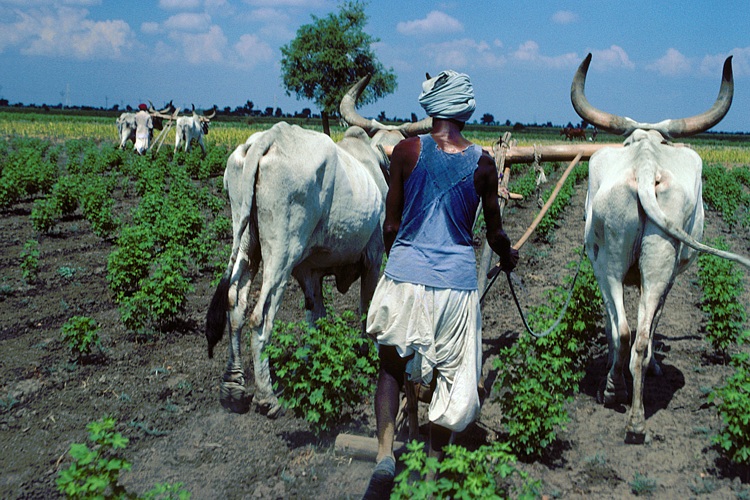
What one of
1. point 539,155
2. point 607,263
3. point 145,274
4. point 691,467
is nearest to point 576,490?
point 691,467

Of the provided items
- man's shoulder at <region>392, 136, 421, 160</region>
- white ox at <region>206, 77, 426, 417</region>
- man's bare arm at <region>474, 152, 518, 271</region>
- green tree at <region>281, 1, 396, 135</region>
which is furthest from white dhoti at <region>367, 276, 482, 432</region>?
green tree at <region>281, 1, 396, 135</region>

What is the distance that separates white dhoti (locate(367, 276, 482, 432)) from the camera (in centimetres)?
324

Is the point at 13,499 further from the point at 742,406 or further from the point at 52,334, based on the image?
the point at 742,406

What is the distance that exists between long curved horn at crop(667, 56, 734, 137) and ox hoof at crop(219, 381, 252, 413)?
384 centimetres

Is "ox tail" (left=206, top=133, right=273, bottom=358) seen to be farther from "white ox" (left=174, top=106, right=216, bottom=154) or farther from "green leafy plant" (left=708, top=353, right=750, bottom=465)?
"white ox" (left=174, top=106, right=216, bottom=154)

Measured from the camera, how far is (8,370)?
5.25 metres

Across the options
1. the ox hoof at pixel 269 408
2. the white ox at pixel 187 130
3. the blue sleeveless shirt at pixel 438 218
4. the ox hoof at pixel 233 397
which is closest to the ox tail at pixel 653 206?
the blue sleeveless shirt at pixel 438 218

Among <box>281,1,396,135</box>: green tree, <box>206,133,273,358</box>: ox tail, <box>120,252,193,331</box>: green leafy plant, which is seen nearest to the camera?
<box>206,133,273,358</box>: ox tail

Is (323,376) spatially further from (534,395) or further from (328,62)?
(328,62)

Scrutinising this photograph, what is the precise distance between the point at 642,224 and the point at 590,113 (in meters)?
1.31

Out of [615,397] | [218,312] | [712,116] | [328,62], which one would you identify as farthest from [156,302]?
[328,62]

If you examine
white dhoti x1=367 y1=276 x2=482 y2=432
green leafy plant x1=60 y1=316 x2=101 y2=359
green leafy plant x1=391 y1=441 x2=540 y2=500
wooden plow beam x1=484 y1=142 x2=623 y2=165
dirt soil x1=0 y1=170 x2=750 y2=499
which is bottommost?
dirt soil x1=0 y1=170 x2=750 y2=499

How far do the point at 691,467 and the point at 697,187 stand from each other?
1936 millimetres

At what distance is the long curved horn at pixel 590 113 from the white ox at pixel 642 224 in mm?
190
